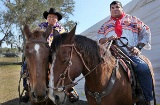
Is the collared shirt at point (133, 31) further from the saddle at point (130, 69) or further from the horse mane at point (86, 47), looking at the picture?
the horse mane at point (86, 47)

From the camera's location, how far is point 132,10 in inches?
320

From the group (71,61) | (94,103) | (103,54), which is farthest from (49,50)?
(94,103)

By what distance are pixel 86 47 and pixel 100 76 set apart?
20.2 inches

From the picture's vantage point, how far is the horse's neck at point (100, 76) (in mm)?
3551

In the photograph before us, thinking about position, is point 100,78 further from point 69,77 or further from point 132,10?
point 132,10

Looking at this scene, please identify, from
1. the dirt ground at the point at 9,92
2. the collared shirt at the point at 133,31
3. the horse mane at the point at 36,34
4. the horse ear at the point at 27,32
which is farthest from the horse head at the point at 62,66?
the dirt ground at the point at 9,92

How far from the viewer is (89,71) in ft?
11.3

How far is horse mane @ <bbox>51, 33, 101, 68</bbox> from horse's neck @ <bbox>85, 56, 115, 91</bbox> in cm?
13

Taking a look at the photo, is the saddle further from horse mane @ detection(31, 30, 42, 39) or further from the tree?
the tree

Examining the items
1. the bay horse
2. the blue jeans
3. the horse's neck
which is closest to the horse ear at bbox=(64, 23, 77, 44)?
the bay horse

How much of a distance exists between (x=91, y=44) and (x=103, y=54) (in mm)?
302

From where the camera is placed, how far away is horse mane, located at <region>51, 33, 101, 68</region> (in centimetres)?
326

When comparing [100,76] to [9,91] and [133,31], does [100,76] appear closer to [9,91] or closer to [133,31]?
[133,31]

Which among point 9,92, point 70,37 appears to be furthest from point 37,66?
point 9,92
